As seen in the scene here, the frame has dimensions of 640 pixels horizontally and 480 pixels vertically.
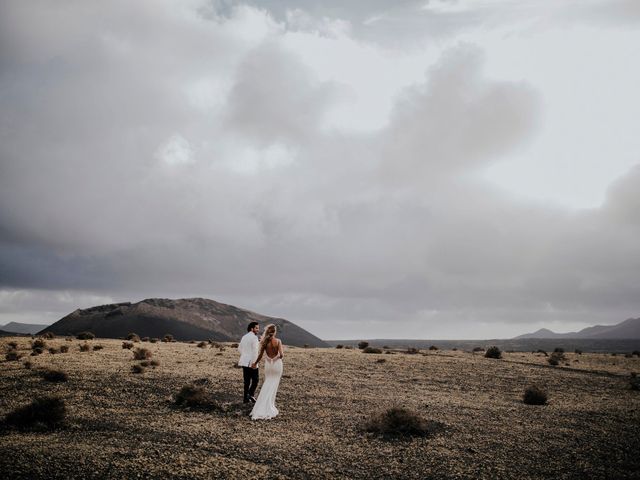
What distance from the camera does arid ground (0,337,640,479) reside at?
8930 mm

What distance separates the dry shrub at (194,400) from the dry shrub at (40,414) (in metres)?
3.82

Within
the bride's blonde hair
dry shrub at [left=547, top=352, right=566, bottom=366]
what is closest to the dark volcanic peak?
dry shrub at [left=547, top=352, right=566, bottom=366]

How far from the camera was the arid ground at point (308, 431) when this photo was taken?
8.93m

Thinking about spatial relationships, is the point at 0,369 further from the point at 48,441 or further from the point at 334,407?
the point at 334,407

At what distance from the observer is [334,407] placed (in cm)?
1518

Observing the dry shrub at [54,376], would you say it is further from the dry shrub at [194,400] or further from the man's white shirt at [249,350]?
the man's white shirt at [249,350]

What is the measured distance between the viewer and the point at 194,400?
46.2ft

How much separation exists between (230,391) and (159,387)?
306 cm

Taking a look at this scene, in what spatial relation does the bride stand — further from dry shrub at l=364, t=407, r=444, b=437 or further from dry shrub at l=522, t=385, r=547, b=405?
dry shrub at l=522, t=385, r=547, b=405

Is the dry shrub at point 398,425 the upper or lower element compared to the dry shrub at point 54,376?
lower

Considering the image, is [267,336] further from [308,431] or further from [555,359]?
[555,359]

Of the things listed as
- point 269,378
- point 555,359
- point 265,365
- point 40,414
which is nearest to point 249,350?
point 265,365

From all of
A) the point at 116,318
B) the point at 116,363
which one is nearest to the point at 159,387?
the point at 116,363

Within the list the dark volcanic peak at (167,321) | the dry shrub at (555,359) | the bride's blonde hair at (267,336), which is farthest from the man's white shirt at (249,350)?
the dark volcanic peak at (167,321)
